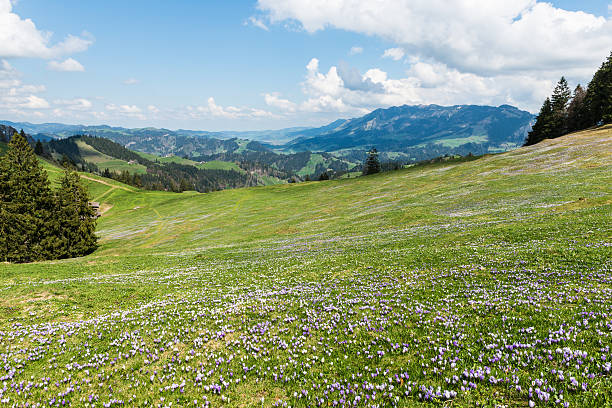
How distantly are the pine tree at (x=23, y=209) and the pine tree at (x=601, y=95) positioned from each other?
6099 inches

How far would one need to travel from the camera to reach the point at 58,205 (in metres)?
48.9

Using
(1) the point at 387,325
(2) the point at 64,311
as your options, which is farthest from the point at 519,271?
→ (2) the point at 64,311

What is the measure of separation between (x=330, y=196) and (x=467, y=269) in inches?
2784

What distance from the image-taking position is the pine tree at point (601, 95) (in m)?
90.9

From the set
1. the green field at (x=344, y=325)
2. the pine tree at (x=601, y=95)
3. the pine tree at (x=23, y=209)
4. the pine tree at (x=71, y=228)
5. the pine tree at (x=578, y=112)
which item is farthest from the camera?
the pine tree at (x=578, y=112)

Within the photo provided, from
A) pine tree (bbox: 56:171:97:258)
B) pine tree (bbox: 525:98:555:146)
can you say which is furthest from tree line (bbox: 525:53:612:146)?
pine tree (bbox: 56:171:97:258)

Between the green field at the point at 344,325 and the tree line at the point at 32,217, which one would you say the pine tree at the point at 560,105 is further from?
the tree line at the point at 32,217

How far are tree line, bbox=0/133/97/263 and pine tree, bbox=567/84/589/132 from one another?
533 ft

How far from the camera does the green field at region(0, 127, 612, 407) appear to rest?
23.4 ft

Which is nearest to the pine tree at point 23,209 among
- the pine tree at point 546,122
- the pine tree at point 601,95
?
the pine tree at point 601,95

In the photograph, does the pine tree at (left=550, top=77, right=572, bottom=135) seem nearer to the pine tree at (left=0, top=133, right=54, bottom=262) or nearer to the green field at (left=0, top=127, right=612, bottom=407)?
the green field at (left=0, top=127, right=612, bottom=407)

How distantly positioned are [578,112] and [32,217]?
560 feet

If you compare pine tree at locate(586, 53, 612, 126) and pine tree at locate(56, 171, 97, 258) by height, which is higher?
pine tree at locate(586, 53, 612, 126)

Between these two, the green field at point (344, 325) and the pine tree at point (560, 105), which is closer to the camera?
the green field at point (344, 325)
